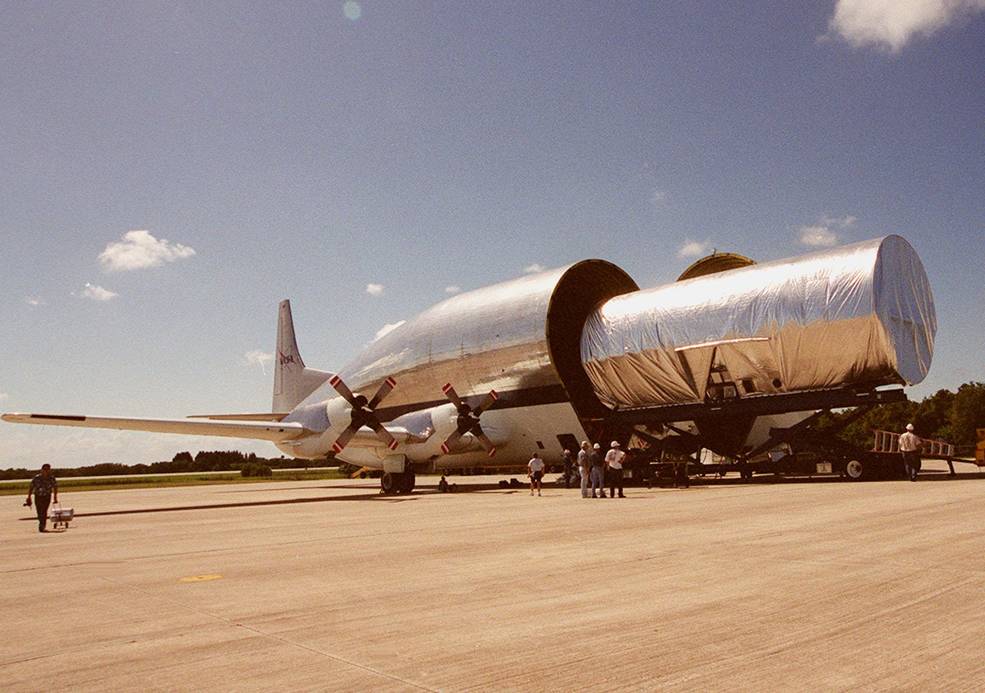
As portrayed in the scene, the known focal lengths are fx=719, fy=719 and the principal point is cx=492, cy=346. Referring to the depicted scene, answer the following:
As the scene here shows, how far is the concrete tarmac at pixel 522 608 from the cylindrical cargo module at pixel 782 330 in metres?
12.8

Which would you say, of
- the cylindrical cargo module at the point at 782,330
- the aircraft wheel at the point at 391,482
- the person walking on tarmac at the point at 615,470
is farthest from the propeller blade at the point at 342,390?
the cylindrical cargo module at the point at 782,330

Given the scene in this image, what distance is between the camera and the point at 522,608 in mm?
6676

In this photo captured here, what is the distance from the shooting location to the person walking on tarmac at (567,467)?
31.5m

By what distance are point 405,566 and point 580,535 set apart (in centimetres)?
380

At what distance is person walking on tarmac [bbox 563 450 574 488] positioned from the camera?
103 ft

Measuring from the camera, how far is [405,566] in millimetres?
9477

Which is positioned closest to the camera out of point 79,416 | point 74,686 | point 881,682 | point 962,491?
point 881,682

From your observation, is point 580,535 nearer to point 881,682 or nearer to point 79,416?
point 881,682

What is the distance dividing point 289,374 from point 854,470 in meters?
33.4

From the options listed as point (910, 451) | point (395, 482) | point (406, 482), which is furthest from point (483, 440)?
point (910, 451)

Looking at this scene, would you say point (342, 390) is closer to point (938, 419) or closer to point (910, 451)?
point (910, 451)

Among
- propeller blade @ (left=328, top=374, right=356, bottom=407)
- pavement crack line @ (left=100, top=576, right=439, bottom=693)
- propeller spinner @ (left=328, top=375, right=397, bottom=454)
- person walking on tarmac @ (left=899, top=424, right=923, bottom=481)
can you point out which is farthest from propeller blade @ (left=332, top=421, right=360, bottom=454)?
pavement crack line @ (left=100, top=576, right=439, bottom=693)

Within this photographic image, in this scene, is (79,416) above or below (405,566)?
above

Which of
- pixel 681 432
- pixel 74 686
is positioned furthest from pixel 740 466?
pixel 74 686
